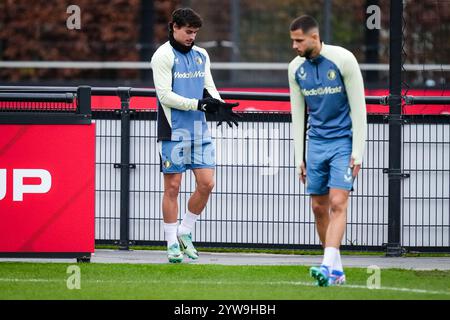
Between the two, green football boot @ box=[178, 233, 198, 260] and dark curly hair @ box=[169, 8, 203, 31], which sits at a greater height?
dark curly hair @ box=[169, 8, 203, 31]

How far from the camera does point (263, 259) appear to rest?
10.5m

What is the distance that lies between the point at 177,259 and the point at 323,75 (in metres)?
2.32

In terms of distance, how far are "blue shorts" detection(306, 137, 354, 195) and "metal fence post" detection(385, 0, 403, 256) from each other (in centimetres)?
236

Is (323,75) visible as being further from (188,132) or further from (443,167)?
(443,167)

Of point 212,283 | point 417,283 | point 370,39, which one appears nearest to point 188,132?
point 212,283

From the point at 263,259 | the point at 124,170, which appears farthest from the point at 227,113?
the point at 124,170

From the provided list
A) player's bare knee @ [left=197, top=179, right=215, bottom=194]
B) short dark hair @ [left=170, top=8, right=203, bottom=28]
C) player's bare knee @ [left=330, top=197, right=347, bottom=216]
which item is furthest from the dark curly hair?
player's bare knee @ [left=330, top=197, right=347, bottom=216]

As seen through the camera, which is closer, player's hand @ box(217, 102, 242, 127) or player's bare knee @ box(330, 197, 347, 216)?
player's bare knee @ box(330, 197, 347, 216)

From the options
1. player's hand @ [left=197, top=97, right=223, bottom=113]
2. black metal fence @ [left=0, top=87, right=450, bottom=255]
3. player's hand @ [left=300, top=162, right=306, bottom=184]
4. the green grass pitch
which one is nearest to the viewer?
the green grass pitch

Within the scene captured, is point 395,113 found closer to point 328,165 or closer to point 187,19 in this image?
point 187,19

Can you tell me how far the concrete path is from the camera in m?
10.1

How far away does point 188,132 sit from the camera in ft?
32.2

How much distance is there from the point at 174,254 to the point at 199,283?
136 centimetres

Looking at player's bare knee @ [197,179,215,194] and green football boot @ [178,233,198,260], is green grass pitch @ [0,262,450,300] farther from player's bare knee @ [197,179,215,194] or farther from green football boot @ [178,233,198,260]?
player's bare knee @ [197,179,215,194]
